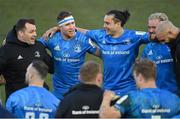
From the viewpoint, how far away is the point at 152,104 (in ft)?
20.9

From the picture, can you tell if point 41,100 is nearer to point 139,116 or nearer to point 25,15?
point 139,116

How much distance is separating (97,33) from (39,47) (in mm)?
916

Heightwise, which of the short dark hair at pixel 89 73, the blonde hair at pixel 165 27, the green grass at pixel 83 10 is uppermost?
the green grass at pixel 83 10

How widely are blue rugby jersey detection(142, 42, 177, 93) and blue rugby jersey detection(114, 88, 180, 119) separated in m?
2.00

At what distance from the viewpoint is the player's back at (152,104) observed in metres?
6.35

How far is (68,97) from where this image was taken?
650 cm

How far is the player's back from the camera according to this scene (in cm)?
635

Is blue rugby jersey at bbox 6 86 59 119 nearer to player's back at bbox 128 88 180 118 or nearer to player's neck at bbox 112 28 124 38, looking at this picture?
player's back at bbox 128 88 180 118

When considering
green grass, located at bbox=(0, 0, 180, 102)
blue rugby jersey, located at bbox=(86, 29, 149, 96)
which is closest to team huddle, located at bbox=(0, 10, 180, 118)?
blue rugby jersey, located at bbox=(86, 29, 149, 96)

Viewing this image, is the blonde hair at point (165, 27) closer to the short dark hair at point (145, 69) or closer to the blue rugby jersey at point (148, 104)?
the short dark hair at point (145, 69)

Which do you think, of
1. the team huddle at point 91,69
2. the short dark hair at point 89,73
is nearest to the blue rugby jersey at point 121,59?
the team huddle at point 91,69

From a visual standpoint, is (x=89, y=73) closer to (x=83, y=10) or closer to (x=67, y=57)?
(x=67, y=57)

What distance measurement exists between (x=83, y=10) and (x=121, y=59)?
6247 mm

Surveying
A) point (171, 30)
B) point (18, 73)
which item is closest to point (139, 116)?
point (171, 30)
